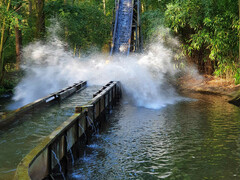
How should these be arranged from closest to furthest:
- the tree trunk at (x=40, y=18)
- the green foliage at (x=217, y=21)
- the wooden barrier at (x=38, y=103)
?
the wooden barrier at (x=38, y=103), the green foliage at (x=217, y=21), the tree trunk at (x=40, y=18)

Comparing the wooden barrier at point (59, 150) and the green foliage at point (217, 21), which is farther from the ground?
the green foliage at point (217, 21)

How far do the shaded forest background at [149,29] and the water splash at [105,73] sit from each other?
3.92 feet

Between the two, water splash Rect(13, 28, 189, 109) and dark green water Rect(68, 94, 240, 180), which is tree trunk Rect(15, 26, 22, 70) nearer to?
water splash Rect(13, 28, 189, 109)

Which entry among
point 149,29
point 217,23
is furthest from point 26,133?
point 149,29

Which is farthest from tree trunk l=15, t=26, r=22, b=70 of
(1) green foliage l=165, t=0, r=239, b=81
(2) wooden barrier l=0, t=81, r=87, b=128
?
(1) green foliage l=165, t=0, r=239, b=81

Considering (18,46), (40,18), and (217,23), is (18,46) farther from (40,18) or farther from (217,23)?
(217,23)

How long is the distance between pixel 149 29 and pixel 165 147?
1802 cm

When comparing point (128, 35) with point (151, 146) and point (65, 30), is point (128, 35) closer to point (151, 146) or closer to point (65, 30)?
point (65, 30)

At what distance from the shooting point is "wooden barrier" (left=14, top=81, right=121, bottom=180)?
546 centimetres

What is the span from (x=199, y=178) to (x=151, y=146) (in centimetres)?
245

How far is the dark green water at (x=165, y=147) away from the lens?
7484mm

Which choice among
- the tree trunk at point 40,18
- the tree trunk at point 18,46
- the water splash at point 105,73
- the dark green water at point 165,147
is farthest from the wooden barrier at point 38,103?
the tree trunk at point 40,18

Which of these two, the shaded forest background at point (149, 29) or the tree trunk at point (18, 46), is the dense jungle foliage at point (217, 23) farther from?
the tree trunk at point (18, 46)

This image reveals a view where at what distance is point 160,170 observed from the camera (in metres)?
7.60
